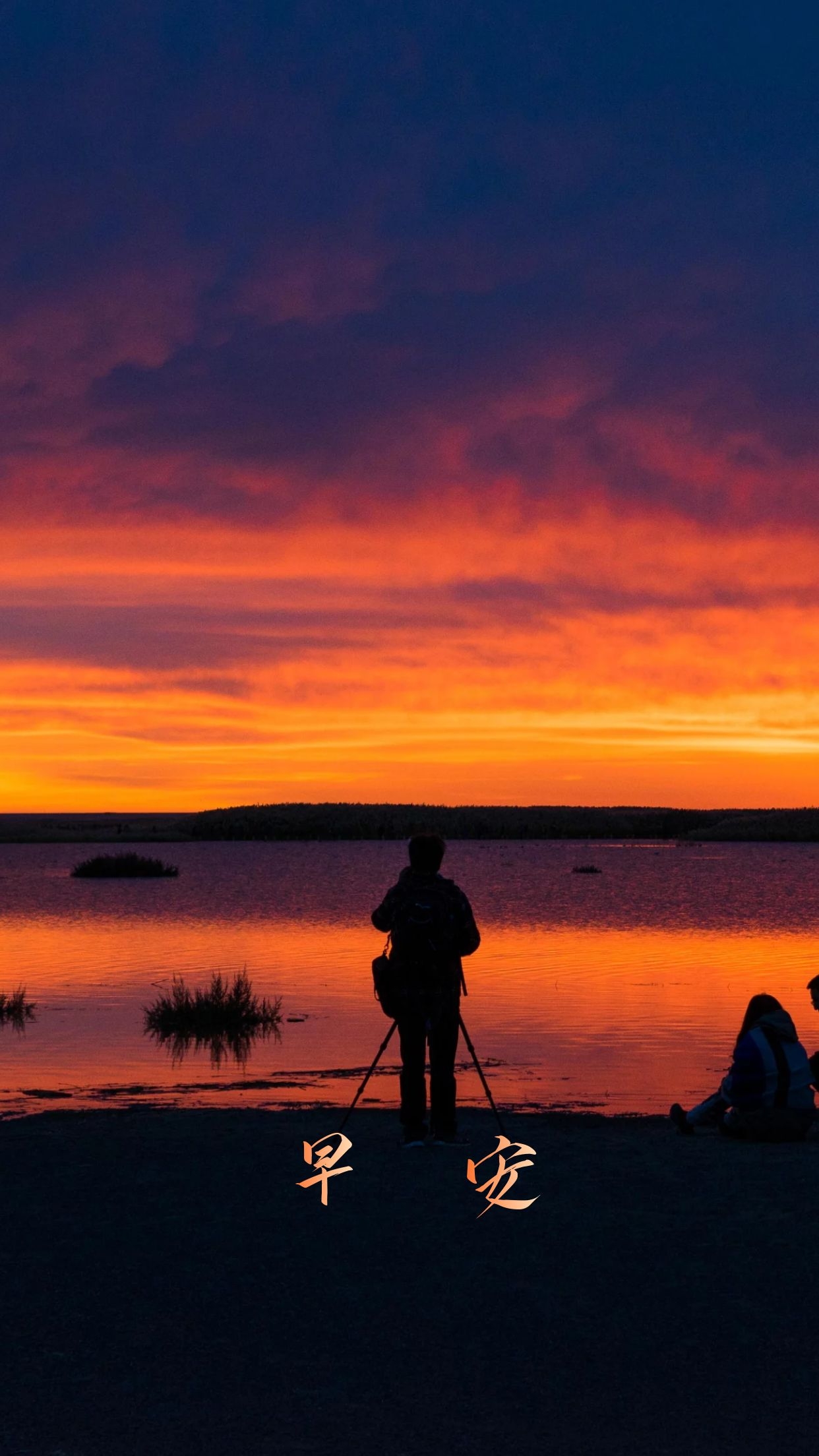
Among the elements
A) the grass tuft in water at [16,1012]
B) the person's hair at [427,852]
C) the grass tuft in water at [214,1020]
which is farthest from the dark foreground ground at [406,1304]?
the grass tuft in water at [16,1012]

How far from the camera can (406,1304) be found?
7289 mm

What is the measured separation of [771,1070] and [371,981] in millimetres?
18424

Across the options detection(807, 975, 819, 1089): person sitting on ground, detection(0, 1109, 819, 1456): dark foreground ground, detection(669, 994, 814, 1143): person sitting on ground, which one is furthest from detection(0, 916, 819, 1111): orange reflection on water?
detection(0, 1109, 819, 1456): dark foreground ground

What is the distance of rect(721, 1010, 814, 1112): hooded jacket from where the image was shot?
38.4 feet

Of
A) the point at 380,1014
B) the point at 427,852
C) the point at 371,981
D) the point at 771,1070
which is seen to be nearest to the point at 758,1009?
the point at 771,1070

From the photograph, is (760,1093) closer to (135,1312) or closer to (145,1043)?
(135,1312)

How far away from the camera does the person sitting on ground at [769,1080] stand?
1171cm

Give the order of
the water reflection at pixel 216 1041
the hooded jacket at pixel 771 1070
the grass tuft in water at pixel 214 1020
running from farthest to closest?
1. the grass tuft in water at pixel 214 1020
2. the water reflection at pixel 216 1041
3. the hooded jacket at pixel 771 1070

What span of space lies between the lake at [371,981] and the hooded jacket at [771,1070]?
111 inches

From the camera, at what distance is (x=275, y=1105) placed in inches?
590

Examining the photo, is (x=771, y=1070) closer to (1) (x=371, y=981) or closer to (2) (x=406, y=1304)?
(2) (x=406, y=1304)

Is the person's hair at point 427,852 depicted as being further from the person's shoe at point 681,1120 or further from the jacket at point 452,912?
the person's shoe at point 681,1120

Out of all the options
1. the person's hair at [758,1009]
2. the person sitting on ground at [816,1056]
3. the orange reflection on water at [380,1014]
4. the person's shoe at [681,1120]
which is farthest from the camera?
the orange reflection on water at [380,1014]

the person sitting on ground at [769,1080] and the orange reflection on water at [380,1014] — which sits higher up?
the person sitting on ground at [769,1080]
